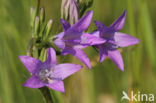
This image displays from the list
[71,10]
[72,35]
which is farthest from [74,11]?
[72,35]

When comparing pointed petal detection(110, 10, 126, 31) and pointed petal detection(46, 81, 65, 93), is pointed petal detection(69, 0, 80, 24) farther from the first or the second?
pointed petal detection(46, 81, 65, 93)

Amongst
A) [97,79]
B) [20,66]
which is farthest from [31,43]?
[97,79]

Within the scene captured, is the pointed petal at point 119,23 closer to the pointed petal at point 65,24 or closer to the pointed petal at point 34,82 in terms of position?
the pointed petal at point 65,24

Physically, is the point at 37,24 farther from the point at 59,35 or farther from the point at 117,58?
the point at 117,58

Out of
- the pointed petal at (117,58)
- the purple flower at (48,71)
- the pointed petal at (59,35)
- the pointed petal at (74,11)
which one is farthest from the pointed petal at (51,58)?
the pointed petal at (117,58)

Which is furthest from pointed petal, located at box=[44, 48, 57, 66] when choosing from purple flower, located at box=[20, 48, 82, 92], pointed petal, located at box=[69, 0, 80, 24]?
pointed petal, located at box=[69, 0, 80, 24]

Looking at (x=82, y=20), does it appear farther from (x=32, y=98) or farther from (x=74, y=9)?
(x=32, y=98)
